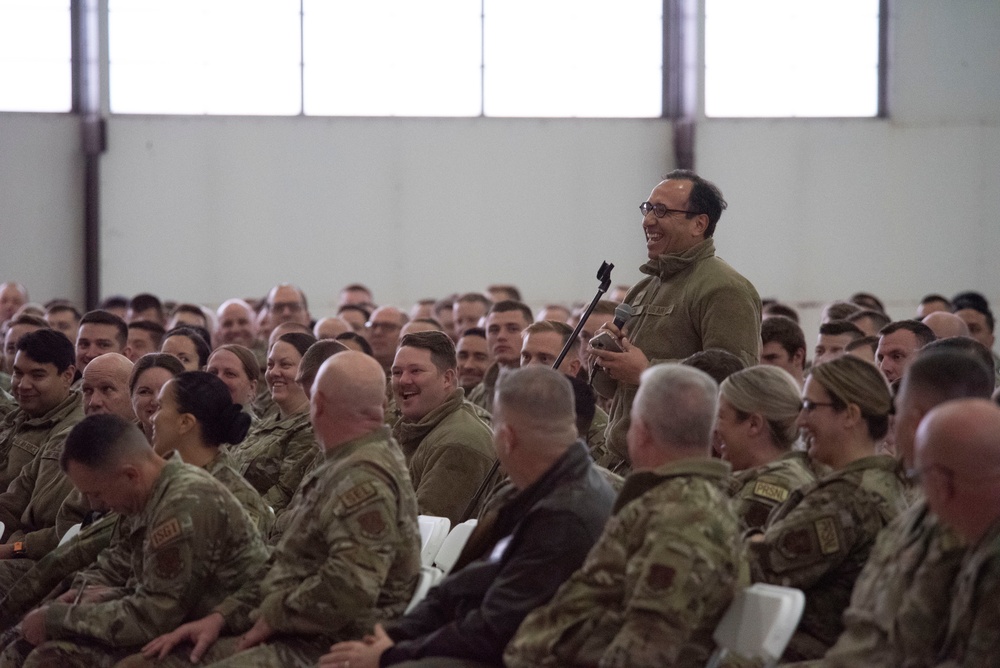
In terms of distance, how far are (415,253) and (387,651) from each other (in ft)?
27.0

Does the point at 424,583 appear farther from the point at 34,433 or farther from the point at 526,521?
the point at 34,433

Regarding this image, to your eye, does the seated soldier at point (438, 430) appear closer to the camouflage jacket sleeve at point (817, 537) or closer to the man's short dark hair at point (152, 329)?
the camouflage jacket sleeve at point (817, 537)

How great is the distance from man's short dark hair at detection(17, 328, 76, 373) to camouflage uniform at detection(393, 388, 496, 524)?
5.31ft

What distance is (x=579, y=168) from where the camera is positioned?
11281 millimetres

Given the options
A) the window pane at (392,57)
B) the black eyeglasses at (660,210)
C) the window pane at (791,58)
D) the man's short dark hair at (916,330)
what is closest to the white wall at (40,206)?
the window pane at (392,57)

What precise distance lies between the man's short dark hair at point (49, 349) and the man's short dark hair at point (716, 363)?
2.84 m

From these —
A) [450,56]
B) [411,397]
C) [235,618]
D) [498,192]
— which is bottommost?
[235,618]

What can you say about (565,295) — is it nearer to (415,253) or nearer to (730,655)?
(415,253)

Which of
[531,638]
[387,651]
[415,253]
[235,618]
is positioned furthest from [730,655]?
[415,253]

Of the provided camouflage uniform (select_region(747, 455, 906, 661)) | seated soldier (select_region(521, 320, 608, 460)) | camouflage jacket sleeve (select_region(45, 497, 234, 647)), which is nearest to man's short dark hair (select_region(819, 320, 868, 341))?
seated soldier (select_region(521, 320, 608, 460))

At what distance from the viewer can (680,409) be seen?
2.68 meters

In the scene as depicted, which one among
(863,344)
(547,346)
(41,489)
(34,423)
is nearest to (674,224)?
(547,346)

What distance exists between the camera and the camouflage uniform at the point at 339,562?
3062 mm

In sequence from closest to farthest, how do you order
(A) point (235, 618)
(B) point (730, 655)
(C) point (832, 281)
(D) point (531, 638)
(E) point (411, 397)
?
(D) point (531, 638) → (B) point (730, 655) → (A) point (235, 618) → (E) point (411, 397) → (C) point (832, 281)
